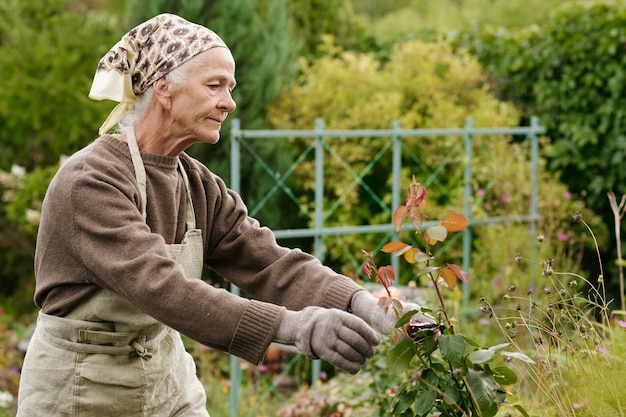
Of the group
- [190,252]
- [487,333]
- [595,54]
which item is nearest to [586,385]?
[190,252]

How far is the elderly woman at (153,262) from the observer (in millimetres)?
2107

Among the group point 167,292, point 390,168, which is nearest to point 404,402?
point 167,292

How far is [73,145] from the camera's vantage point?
7621 millimetres

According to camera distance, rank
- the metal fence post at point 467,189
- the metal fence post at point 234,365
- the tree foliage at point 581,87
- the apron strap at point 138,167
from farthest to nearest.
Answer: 1. the tree foliage at point 581,87
2. the metal fence post at point 467,189
3. the metal fence post at point 234,365
4. the apron strap at point 138,167

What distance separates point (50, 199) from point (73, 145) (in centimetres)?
551

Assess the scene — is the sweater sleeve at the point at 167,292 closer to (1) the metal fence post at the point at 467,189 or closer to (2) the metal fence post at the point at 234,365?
(2) the metal fence post at the point at 234,365

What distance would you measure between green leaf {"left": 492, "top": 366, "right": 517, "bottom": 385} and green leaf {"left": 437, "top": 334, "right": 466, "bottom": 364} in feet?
0.54

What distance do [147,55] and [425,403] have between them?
3.59ft

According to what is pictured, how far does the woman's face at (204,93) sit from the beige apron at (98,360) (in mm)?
151

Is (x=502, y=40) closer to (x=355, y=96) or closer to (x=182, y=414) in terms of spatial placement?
(x=355, y=96)

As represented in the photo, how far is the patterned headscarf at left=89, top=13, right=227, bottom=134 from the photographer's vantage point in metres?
2.37

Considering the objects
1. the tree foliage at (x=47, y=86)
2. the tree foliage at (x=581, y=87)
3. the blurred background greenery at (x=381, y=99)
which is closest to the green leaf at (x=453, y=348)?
the blurred background greenery at (x=381, y=99)

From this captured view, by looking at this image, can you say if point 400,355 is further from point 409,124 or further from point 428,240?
point 409,124

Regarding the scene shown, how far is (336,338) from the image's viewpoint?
1987 millimetres
